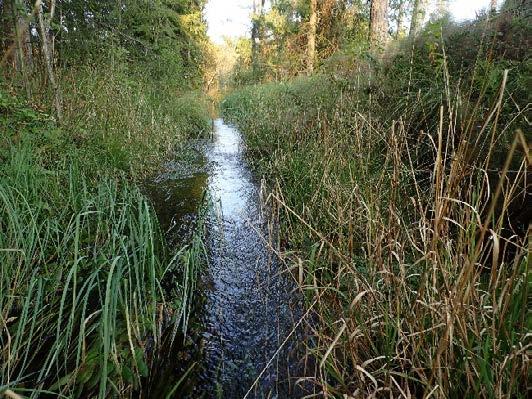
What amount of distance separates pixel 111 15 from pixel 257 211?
5.23 metres

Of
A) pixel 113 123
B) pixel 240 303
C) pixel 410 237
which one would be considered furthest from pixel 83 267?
pixel 113 123

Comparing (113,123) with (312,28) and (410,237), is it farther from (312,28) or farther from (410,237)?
(312,28)

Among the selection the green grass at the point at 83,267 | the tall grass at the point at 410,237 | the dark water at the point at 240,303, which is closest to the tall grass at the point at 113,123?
the green grass at the point at 83,267

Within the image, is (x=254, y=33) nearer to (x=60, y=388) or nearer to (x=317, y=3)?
(x=317, y=3)

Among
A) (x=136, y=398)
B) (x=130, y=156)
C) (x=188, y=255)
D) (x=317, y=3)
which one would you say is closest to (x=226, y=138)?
(x=130, y=156)

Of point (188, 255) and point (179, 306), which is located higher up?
point (188, 255)

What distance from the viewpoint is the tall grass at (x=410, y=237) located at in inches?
41.2

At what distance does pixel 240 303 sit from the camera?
226cm

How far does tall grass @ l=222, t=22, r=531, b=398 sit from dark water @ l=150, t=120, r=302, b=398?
191mm

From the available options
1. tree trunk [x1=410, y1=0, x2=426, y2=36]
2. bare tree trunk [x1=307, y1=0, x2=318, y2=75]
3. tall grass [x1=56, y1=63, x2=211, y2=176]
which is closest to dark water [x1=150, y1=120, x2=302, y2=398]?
tall grass [x1=56, y1=63, x2=211, y2=176]

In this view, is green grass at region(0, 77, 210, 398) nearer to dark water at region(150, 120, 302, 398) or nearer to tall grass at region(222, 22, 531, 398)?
dark water at region(150, 120, 302, 398)

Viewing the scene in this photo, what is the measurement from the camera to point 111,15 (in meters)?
6.73

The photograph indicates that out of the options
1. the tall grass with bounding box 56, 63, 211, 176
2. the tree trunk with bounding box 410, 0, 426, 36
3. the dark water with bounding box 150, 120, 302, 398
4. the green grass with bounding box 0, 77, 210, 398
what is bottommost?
the dark water with bounding box 150, 120, 302, 398

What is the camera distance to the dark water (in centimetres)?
169
